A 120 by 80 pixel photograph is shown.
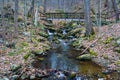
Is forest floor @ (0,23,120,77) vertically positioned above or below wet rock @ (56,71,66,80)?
above

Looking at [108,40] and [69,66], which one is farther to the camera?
[108,40]

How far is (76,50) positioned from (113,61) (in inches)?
183

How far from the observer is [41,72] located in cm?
1163

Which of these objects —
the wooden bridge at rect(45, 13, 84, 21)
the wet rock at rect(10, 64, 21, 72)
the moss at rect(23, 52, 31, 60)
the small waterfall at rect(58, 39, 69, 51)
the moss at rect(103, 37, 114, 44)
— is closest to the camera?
the wet rock at rect(10, 64, 21, 72)

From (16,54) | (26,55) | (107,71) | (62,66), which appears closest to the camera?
(107,71)

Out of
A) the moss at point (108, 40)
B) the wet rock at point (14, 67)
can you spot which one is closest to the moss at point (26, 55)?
the wet rock at point (14, 67)

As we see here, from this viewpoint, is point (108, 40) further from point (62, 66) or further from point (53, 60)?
point (62, 66)

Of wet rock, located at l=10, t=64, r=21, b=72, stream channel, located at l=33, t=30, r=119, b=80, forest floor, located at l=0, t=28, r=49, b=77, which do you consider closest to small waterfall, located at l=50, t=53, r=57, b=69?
stream channel, located at l=33, t=30, r=119, b=80

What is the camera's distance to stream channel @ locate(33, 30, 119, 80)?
11086 millimetres

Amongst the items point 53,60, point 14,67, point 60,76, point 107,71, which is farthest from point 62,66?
point 14,67

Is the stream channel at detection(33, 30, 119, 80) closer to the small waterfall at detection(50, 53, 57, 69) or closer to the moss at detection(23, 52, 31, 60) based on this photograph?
the small waterfall at detection(50, 53, 57, 69)

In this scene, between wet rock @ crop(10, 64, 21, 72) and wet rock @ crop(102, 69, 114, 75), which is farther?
wet rock @ crop(10, 64, 21, 72)

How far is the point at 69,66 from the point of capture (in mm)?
13250

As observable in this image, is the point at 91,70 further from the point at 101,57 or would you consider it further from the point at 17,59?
the point at 17,59
